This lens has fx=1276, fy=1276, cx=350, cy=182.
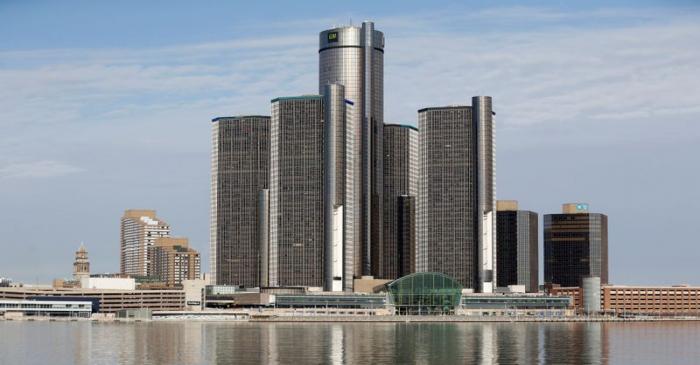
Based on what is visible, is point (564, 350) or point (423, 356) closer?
point (423, 356)

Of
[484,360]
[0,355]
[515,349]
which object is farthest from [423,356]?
[0,355]

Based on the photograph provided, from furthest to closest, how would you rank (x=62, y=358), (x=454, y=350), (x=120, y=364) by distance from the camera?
1. (x=454, y=350)
2. (x=62, y=358)
3. (x=120, y=364)

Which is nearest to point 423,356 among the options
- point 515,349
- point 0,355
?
point 515,349

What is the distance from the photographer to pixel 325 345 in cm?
19775

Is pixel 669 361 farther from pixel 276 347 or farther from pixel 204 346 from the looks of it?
pixel 204 346

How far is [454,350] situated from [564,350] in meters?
16.9

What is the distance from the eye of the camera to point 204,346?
19400 cm

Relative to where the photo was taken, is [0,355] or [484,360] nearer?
[484,360]

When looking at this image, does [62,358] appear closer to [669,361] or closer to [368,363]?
[368,363]

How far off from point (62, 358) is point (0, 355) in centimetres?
1135

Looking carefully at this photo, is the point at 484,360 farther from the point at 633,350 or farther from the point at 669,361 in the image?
the point at 633,350

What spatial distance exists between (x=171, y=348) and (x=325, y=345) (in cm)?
2437

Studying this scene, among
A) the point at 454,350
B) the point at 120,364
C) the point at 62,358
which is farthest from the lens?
the point at 454,350

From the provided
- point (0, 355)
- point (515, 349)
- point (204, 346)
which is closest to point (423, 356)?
point (515, 349)
